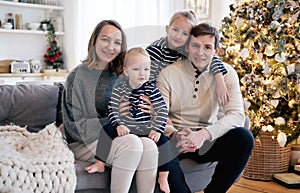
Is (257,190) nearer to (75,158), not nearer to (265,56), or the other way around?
(265,56)

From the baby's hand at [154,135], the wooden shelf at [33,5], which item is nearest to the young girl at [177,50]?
the baby's hand at [154,135]

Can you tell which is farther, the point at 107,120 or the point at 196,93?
the point at 196,93

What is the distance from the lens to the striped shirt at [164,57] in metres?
2.14

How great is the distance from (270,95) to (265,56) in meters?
0.30

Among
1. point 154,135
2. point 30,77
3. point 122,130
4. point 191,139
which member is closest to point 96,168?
point 122,130

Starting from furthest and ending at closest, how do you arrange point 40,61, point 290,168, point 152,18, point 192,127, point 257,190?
point 40,61 < point 152,18 < point 290,168 < point 257,190 < point 192,127

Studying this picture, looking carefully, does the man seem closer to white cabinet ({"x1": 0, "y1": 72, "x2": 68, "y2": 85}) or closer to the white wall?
the white wall

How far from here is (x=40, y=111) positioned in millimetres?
2309

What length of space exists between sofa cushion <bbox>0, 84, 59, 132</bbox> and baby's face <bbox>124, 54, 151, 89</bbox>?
667 millimetres

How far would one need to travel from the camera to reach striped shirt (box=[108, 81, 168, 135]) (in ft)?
6.24

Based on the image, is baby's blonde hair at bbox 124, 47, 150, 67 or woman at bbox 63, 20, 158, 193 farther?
baby's blonde hair at bbox 124, 47, 150, 67

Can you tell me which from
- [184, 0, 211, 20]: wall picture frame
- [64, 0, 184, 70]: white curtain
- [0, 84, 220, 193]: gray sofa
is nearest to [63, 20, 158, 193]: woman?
[0, 84, 220, 193]: gray sofa

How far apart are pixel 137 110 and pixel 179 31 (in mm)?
522

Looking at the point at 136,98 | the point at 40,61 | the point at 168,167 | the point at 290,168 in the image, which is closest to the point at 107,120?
the point at 136,98
